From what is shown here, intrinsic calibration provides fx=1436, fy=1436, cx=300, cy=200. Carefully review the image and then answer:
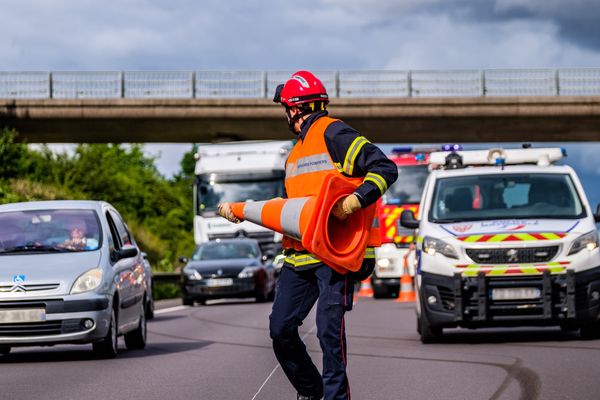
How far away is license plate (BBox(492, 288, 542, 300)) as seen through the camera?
1430 centimetres

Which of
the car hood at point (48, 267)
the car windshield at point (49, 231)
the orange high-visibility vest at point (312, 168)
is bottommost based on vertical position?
the car hood at point (48, 267)

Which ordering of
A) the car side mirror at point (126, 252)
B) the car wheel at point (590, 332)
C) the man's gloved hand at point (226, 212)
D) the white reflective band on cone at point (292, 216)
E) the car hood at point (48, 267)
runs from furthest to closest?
1. the car wheel at point (590, 332)
2. the car side mirror at point (126, 252)
3. the car hood at point (48, 267)
4. the man's gloved hand at point (226, 212)
5. the white reflective band on cone at point (292, 216)

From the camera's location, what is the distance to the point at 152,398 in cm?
1002

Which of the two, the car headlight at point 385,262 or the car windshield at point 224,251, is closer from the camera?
the car windshield at point 224,251

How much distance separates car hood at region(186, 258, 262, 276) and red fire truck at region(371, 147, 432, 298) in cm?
271

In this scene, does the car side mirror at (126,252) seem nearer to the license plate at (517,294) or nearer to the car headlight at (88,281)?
the car headlight at (88,281)

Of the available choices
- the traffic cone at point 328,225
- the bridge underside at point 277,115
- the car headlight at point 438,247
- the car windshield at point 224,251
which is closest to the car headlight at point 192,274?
the car windshield at point 224,251

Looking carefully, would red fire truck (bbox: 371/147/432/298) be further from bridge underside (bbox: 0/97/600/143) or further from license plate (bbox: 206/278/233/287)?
bridge underside (bbox: 0/97/600/143)

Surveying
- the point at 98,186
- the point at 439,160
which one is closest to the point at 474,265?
the point at 439,160

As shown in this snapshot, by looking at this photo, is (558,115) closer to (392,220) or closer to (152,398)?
(392,220)

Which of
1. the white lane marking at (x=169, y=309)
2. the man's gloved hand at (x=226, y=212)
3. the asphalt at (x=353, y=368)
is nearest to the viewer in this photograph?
the man's gloved hand at (x=226, y=212)

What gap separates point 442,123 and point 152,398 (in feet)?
140

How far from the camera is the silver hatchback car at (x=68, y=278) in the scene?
42.6 ft

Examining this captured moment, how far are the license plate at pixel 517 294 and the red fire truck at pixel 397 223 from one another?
46.8 ft
